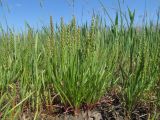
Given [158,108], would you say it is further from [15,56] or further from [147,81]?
[15,56]

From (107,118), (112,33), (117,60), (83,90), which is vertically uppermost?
(112,33)

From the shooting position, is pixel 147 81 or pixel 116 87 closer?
pixel 147 81

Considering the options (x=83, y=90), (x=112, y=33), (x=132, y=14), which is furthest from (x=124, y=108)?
(x=112, y=33)

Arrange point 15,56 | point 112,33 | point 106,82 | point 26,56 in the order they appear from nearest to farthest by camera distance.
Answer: point 106,82 < point 26,56 < point 15,56 < point 112,33

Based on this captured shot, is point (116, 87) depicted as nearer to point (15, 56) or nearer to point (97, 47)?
point (97, 47)

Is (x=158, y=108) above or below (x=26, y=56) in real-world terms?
below

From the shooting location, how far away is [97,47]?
2178 mm

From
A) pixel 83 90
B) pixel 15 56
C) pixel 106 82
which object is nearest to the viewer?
pixel 83 90

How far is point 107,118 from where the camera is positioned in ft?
6.57

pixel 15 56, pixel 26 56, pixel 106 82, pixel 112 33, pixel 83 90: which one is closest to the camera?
pixel 83 90

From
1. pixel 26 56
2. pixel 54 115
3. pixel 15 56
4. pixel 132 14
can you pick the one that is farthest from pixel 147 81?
pixel 15 56

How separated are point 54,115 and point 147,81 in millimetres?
635

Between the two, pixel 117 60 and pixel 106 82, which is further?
pixel 117 60

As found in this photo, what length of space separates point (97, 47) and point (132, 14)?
34 centimetres
